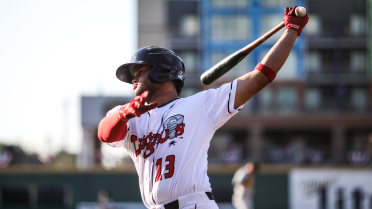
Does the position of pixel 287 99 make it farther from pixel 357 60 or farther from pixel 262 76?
pixel 262 76

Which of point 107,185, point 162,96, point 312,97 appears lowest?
point 107,185

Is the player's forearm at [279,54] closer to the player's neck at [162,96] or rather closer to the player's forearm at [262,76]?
the player's forearm at [262,76]

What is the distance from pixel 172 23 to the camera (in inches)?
1876

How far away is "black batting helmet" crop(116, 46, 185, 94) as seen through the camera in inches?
151

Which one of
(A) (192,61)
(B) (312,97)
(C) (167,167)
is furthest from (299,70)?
(C) (167,167)

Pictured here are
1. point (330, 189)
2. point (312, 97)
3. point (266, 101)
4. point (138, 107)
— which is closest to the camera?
point (138, 107)

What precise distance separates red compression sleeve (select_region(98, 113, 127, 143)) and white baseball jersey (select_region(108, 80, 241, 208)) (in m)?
Result: 0.15

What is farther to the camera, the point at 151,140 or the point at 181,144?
the point at 151,140

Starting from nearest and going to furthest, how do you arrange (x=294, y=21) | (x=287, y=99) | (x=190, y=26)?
(x=294, y=21), (x=287, y=99), (x=190, y=26)

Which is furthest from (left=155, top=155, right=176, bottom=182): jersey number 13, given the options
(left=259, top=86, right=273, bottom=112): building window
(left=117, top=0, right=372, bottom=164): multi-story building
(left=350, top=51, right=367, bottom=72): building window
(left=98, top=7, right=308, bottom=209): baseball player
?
(left=350, top=51, right=367, bottom=72): building window

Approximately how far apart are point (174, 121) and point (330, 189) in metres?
22.3

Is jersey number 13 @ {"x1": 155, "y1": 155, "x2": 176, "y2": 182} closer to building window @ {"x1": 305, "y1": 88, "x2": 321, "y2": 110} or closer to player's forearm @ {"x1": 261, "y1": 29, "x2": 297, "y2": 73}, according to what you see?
player's forearm @ {"x1": 261, "y1": 29, "x2": 297, "y2": 73}

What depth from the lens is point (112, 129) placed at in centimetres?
375

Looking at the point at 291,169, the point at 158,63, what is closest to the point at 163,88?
the point at 158,63
